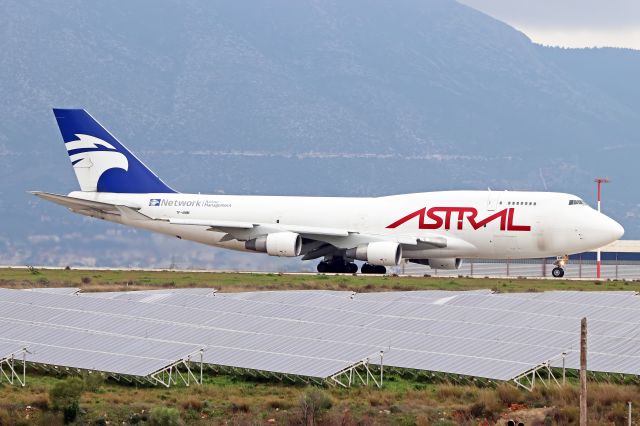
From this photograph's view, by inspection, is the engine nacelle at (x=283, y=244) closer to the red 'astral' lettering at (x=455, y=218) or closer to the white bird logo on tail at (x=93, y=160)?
the red 'astral' lettering at (x=455, y=218)

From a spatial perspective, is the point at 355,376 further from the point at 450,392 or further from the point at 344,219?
the point at 344,219

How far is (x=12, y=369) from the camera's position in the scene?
46625 millimetres

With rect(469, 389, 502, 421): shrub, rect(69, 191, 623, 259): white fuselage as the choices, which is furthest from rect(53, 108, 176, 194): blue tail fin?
rect(469, 389, 502, 421): shrub

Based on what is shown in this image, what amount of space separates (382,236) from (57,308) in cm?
2381

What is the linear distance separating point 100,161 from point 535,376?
134 ft

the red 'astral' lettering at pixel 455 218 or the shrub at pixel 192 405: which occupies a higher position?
the red 'astral' lettering at pixel 455 218

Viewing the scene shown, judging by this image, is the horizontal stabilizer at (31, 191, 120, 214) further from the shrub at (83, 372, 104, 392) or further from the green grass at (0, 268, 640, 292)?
the shrub at (83, 372, 104, 392)

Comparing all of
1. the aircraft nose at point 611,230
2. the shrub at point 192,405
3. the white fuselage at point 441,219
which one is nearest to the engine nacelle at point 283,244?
the white fuselage at point 441,219

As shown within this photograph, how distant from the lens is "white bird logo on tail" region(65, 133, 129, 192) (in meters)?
81.0

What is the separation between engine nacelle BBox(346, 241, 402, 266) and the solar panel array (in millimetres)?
12389

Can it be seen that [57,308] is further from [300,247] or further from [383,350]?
[300,247]

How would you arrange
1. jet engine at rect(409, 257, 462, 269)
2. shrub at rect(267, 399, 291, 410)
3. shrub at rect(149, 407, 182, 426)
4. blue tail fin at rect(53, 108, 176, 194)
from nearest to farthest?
shrub at rect(149, 407, 182, 426), shrub at rect(267, 399, 291, 410), jet engine at rect(409, 257, 462, 269), blue tail fin at rect(53, 108, 176, 194)

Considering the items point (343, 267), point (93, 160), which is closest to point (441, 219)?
point (343, 267)

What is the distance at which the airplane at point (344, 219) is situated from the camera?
72375 millimetres
